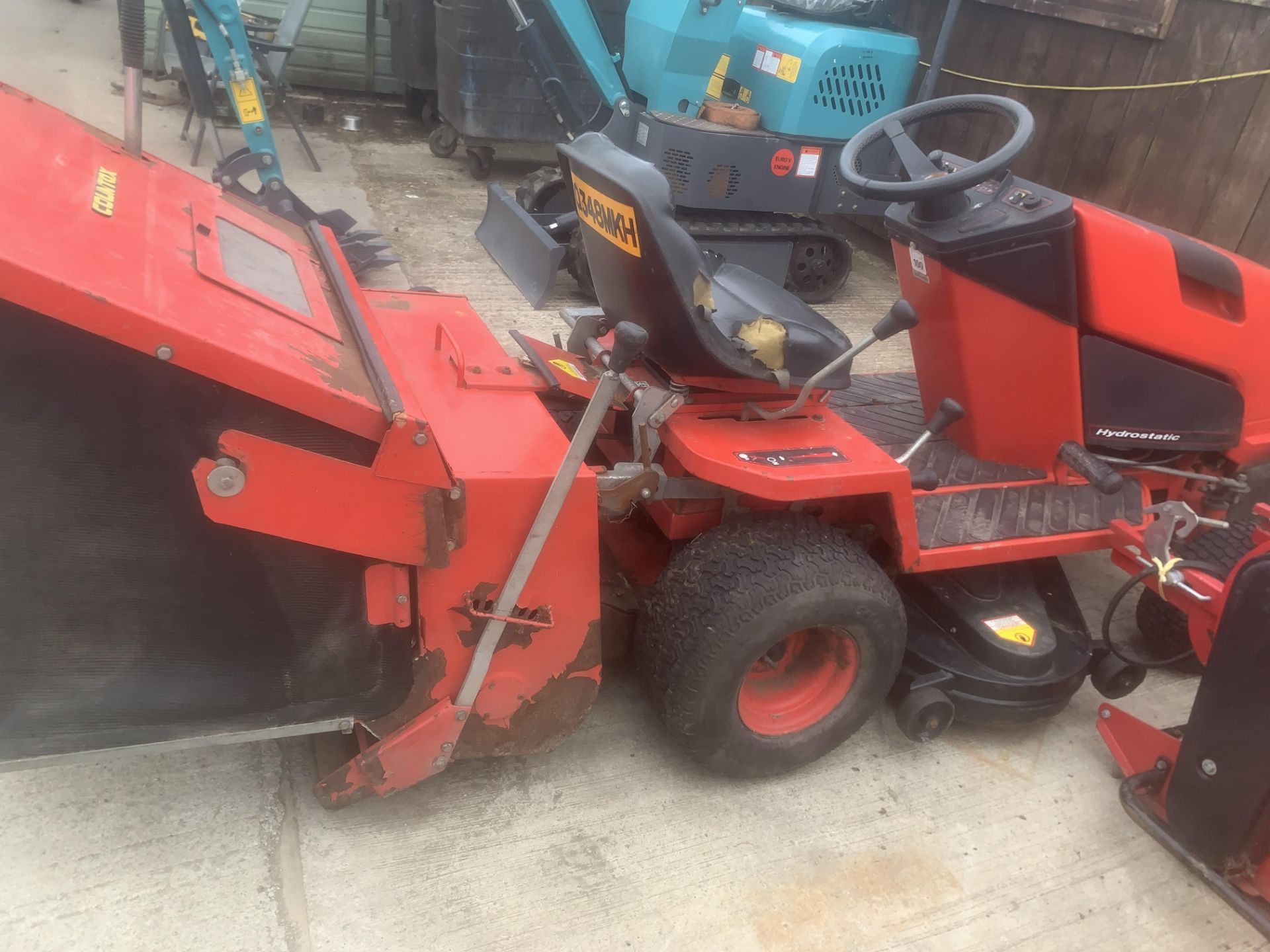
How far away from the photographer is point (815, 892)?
5.61ft

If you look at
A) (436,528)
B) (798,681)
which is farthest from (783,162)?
(436,528)

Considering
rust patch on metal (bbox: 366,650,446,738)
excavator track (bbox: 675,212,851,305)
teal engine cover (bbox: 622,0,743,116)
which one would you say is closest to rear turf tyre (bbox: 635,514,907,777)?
rust patch on metal (bbox: 366,650,446,738)

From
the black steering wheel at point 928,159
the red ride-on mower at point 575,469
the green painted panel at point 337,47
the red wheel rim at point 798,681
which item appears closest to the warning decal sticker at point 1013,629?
the red ride-on mower at point 575,469

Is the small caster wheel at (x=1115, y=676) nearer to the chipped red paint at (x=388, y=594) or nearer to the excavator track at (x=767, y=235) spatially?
the chipped red paint at (x=388, y=594)

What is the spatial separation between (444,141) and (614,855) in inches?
217

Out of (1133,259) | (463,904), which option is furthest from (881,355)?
(463,904)

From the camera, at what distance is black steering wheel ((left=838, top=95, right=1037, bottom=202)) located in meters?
1.97

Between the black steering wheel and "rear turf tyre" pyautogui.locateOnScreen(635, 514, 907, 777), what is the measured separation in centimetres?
81

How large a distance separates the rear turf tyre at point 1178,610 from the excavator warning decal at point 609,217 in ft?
5.28

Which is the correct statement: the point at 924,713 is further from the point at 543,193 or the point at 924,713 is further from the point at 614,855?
the point at 543,193

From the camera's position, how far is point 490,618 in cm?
152

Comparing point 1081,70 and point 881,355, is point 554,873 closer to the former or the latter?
point 881,355

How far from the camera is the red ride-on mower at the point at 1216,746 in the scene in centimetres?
162

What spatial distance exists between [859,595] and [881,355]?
266 centimetres
